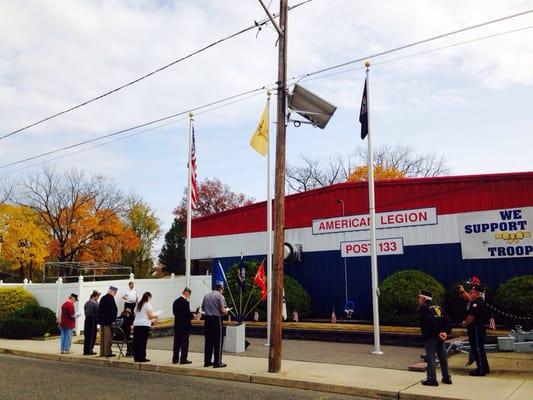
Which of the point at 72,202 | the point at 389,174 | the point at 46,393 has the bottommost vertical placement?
the point at 46,393

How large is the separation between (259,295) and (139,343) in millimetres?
7118

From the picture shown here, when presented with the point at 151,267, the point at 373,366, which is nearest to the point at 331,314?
the point at 373,366

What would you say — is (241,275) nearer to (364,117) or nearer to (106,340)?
(106,340)

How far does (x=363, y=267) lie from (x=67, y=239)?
30887 mm

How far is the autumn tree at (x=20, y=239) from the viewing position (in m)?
38.0

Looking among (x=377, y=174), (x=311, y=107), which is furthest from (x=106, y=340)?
(x=377, y=174)

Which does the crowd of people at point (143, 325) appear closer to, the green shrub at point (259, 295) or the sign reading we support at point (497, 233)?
the green shrub at point (259, 295)

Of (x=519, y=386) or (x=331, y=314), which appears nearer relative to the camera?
A: (x=519, y=386)

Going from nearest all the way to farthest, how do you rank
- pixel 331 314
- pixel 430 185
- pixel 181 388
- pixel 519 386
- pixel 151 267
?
1. pixel 519 386
2. pixel 181 388
3. pixel 430 185
4. pixel 331 314
5. pixel 151 267

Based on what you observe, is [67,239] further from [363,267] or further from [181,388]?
[181,388]

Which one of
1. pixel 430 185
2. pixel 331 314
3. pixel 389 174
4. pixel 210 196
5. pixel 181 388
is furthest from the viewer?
pixel 210 196

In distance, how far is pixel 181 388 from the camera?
9.91 metres

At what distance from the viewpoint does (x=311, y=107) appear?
40.3 feet

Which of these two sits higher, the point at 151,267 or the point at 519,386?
the point at 151,267
